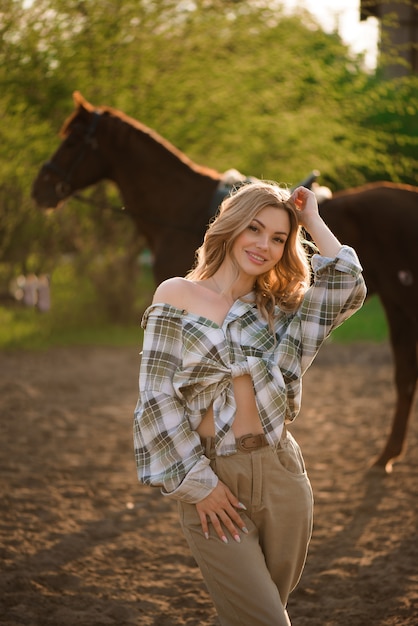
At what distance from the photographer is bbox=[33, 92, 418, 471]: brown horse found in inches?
202

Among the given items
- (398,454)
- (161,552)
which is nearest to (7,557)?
(161,552)

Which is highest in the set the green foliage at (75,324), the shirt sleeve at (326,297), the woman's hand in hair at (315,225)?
the woman's hand in hair at (315,225)

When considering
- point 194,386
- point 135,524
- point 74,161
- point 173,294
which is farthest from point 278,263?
point 74,161

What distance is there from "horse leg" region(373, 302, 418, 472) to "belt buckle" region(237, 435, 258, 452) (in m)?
3.33

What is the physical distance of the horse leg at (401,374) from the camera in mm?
5398

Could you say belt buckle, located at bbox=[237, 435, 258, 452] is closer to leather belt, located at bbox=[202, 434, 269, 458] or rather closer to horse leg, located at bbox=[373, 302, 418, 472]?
leather belt, located at bbox=[202, 434, 269, 458]

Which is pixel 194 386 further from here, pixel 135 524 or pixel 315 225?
pixel 135 524

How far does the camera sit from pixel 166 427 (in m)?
2.18

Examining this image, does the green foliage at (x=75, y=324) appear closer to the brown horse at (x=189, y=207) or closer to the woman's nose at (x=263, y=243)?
the brown horse at (x=189, y=207)

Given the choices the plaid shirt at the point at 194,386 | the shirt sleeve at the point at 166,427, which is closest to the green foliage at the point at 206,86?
the plaid shirt at the point at 194,386

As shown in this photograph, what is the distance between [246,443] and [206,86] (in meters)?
7.07

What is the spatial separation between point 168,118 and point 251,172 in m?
1.33

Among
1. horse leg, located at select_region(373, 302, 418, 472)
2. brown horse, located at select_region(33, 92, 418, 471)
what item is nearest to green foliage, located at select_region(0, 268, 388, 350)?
brown horse, located at select_region(33, 92, 418, 471)

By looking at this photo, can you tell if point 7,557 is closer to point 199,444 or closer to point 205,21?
point 199,444
